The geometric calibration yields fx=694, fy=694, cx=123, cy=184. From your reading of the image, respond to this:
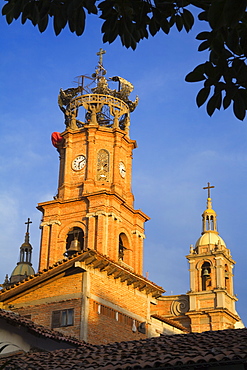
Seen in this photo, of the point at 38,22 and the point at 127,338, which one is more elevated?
the point at 127,338

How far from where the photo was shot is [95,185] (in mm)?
42469

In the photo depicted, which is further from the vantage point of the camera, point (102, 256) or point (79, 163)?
point (79, 163)

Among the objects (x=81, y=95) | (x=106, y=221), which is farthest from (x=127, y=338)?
(x=81, y=95)

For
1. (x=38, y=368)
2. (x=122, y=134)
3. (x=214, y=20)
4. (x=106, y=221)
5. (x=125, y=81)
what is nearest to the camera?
(x=214, y=20)

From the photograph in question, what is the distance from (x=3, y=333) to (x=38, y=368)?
171 inches

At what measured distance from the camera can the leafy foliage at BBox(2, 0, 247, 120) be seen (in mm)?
6020

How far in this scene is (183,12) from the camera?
649 cm

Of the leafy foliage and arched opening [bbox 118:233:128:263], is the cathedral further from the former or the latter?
the leafy foliage

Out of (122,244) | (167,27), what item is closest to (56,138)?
(122,244)

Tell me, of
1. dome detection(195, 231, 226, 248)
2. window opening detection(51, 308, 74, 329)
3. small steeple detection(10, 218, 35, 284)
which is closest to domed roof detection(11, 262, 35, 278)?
small steeple detection(10, 218, 35, 284)

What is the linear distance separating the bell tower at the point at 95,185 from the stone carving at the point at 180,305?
15.0 meters

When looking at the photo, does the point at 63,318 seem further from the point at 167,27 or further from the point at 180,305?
the point at 180,305

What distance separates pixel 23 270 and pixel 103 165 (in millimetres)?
18530

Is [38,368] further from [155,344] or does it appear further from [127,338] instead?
[127,338]
